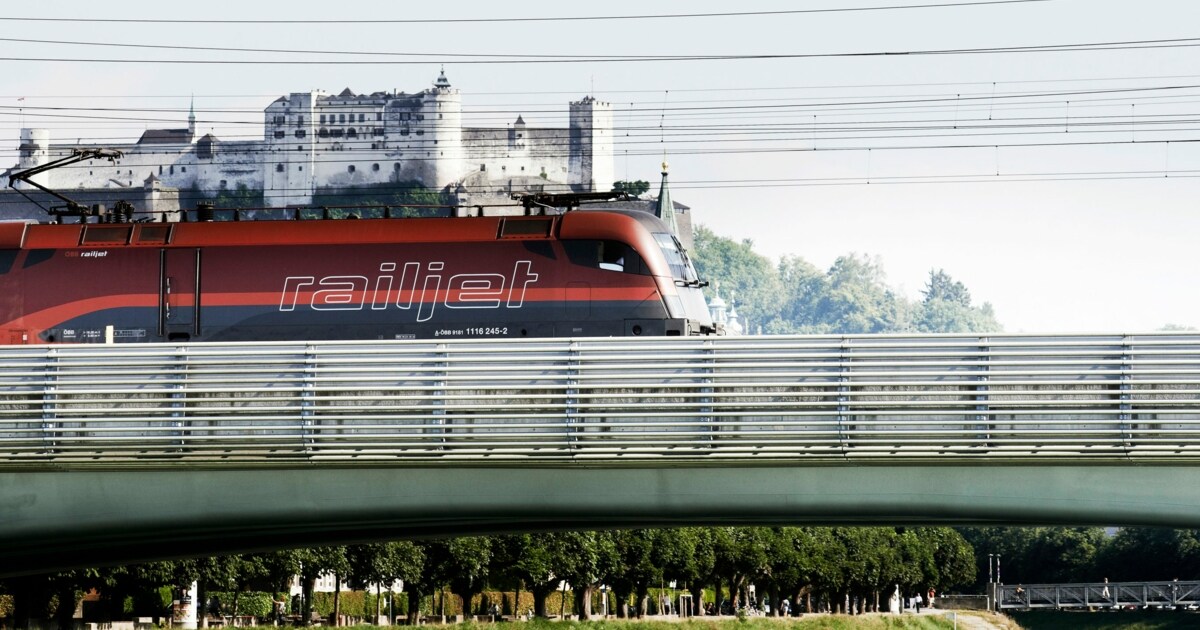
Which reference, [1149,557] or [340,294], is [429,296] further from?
[1149,557]

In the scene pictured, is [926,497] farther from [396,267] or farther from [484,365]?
[396,267]

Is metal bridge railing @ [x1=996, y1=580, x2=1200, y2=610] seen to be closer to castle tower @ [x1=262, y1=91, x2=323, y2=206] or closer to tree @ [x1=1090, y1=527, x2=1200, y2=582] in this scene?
tree @ [x1=1090, y1=527, x2=1200, y2=582]

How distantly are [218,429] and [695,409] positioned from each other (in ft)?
24.4

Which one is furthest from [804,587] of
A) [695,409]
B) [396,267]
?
[695,409]

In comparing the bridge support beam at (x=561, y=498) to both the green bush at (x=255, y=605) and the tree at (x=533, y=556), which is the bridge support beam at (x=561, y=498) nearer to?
the tree at (x=533, y=556)

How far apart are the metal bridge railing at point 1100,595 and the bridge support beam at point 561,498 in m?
80.2

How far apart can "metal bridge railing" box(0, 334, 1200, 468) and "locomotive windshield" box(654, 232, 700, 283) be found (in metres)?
11.4

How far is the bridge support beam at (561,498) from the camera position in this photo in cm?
2503

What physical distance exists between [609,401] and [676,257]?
1245cm

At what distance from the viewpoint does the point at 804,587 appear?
8594 centimetres

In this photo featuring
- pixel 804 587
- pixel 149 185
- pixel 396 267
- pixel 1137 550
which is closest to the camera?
pixel 396 267

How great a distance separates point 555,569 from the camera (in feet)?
209

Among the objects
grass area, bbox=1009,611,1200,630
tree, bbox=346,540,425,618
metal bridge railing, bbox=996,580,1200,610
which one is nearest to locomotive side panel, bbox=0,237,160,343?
tree, bbox=346,540,425,618

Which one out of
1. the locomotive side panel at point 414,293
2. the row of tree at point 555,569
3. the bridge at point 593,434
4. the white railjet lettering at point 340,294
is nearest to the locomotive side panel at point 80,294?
the locomotive side panel at point 414,293
